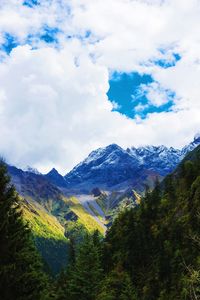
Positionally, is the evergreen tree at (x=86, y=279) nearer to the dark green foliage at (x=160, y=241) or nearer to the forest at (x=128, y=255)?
the forest at (x=128, y=255)

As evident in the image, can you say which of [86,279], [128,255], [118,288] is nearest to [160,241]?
[128,255]

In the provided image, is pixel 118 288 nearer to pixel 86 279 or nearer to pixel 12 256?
pixel 86 279

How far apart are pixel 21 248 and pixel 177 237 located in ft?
182

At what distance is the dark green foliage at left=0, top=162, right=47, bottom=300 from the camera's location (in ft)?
74.0

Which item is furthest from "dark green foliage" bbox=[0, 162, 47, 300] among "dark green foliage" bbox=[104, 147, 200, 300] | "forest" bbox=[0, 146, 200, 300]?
"dark green foliage" bbox=[104, 147, 200, 300]

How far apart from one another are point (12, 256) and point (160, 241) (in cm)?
6282

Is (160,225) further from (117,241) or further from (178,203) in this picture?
(117,241)

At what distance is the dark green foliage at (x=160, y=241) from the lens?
227ft

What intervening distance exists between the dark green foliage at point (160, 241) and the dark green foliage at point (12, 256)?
38.0 m

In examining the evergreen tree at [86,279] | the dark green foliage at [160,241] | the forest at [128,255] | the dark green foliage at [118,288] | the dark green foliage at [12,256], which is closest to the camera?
the dark green foliage at [12,256]

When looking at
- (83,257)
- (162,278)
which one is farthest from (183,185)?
(83,257)

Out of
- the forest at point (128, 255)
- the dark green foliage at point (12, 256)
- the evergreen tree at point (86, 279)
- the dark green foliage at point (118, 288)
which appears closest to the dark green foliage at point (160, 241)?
the forest at point (128, 255)

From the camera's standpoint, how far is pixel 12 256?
80.0 ft

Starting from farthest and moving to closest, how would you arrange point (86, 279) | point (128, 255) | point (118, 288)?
1. point (128, 255)
2. point (118, 288)
3. point (86, 279)
